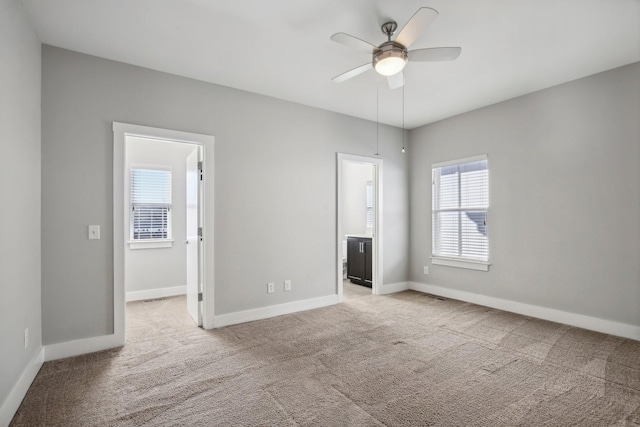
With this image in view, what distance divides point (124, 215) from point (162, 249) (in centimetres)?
216

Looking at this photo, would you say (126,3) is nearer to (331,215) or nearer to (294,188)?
(294,188)

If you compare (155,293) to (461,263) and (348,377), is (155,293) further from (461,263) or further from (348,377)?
(461,263)

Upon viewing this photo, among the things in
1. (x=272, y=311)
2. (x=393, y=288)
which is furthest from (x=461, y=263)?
(x=272, y=311)

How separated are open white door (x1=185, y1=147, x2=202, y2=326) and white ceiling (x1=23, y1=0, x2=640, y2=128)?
1.06 meters

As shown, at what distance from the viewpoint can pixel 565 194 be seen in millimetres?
3623

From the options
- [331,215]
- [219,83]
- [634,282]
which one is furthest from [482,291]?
[219,83]

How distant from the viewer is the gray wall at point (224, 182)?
2.80m

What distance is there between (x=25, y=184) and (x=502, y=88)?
15.4 ft

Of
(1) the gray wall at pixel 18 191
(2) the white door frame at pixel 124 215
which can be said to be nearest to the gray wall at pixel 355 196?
(2) the white door frame at pixel 124 215

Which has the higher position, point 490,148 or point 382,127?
point 382,127

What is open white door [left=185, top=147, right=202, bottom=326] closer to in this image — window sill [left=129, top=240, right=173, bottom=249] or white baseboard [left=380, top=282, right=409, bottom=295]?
window sill [left=129, top=240, right=173, bottom=249]

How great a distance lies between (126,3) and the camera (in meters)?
2.25

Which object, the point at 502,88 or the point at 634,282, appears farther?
the point at 502,88

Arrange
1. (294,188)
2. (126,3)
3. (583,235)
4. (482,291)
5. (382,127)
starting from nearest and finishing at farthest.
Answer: (126,3) < (583,235) < (294,188) < (482,291) < (382,127)
